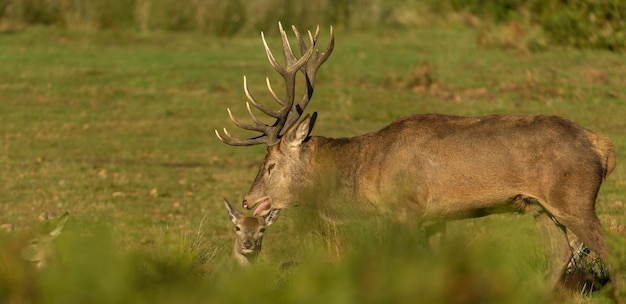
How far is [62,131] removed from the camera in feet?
58.2

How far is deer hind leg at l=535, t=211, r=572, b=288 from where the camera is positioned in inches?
331

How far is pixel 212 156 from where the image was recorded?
16422mm

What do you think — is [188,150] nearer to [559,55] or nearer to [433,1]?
[559,55]

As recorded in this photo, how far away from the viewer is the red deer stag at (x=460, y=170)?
779 centimetres

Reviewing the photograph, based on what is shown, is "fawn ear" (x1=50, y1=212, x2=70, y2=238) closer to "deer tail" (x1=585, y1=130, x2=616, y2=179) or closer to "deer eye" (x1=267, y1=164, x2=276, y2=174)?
"deer tail" (x1=585, y1=130, x2=616, y2=179)

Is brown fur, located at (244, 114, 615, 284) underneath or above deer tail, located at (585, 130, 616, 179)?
underneath

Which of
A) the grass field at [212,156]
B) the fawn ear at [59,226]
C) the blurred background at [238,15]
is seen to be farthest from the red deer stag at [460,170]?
the blurred background at [238,15]

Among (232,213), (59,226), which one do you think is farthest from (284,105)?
(59,226)

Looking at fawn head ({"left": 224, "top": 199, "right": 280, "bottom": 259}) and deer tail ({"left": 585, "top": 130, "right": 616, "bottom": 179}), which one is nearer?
deer tail ({"left": 585, "top": 130, "right": 616, "bottom": 179})

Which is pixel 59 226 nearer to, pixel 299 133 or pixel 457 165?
pixel 457 165

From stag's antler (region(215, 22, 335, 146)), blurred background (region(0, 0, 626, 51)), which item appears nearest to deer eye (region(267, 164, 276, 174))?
stag's antler (region(215, 22, 335, 146))

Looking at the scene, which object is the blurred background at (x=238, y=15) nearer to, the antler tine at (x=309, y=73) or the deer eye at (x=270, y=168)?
the antler tine at (x=309, y=73)

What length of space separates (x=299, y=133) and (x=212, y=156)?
7305mm

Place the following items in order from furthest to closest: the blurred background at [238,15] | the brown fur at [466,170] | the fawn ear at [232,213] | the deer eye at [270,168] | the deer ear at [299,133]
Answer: the blurred background at [238,15], the fawn ear at [232,213], the deer eye at [270,168], the deer ear at [299,133], the brown fur at [466,170]
